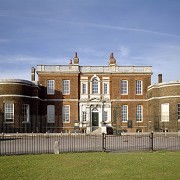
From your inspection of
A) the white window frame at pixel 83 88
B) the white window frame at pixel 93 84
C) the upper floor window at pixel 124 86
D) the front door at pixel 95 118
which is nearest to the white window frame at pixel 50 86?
the white window frame at pixel 83 88

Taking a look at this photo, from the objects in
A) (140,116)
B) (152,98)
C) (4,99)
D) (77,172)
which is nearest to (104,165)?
(77,172)

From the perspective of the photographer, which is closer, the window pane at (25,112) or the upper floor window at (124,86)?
the window pane at (25,112)

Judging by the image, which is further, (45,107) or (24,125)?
(45,107)

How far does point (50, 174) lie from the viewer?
10.5m

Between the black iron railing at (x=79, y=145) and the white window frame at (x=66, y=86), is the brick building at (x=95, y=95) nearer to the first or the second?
the white window frame at (x=66, y=86)

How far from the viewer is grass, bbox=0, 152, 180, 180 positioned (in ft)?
33.8

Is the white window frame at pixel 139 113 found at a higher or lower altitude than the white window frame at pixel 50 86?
lower

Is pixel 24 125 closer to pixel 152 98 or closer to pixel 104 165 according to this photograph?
pixel 152 98

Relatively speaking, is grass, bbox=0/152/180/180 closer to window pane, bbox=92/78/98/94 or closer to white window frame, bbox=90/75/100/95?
white window frame, bbox=90/75/100/95

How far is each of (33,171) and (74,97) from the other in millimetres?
30153

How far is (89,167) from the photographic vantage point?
11.8m

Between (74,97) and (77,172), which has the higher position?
(74,97)

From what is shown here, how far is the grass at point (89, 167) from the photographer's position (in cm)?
1031

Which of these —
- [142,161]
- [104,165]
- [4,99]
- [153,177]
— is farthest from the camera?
[4,99]
